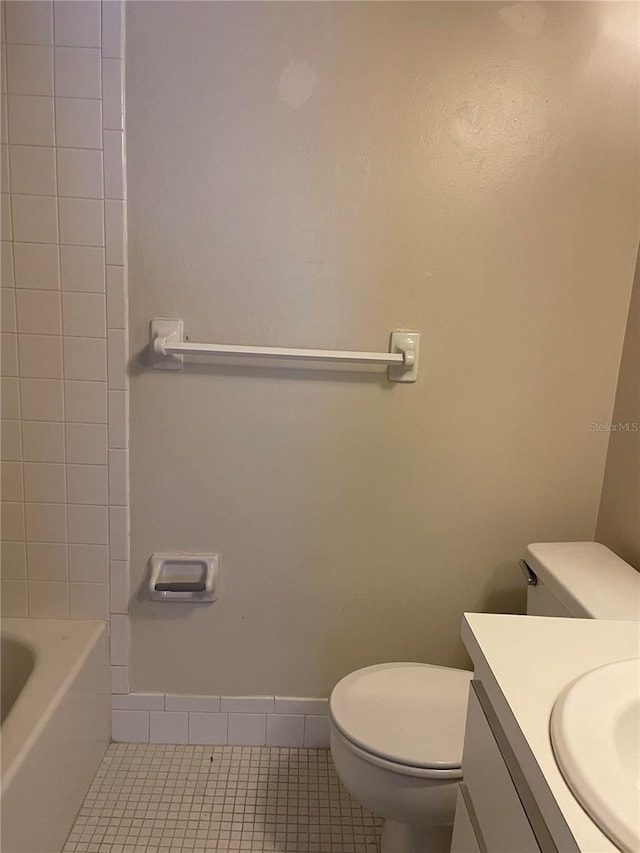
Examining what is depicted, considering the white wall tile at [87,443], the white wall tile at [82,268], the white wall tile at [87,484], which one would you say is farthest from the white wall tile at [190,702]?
the white wall tile at [82,268]

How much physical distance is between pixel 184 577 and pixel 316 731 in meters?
0.60

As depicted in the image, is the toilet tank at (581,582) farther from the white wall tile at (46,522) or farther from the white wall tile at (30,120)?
the white wall tile at (30,120)

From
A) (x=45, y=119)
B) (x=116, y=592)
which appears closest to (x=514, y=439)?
(x=116, y=592)

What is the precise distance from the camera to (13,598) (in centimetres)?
181

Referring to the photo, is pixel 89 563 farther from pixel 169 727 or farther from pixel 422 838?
pixel 422 838

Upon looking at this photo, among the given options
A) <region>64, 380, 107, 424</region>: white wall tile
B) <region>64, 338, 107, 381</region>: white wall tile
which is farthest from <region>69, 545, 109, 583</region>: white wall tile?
<region>64, 338, 107, 381</region>: white wall tile

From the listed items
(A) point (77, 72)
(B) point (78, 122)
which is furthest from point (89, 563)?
(A) point (77, 72)

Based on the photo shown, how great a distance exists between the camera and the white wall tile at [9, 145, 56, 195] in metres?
1.56

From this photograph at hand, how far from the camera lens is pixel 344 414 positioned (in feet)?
5.65

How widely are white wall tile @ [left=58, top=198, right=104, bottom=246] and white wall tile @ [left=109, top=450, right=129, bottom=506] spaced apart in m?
0.53

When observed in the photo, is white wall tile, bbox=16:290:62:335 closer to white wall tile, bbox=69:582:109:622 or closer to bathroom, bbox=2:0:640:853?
bathroom, bbox=2:0:640:853

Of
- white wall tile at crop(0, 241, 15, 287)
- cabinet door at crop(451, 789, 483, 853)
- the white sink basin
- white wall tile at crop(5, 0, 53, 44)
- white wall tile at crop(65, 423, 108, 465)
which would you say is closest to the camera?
the white sink basin

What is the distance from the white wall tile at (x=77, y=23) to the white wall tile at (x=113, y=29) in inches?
0.6

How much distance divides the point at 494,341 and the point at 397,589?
725 millimetres
